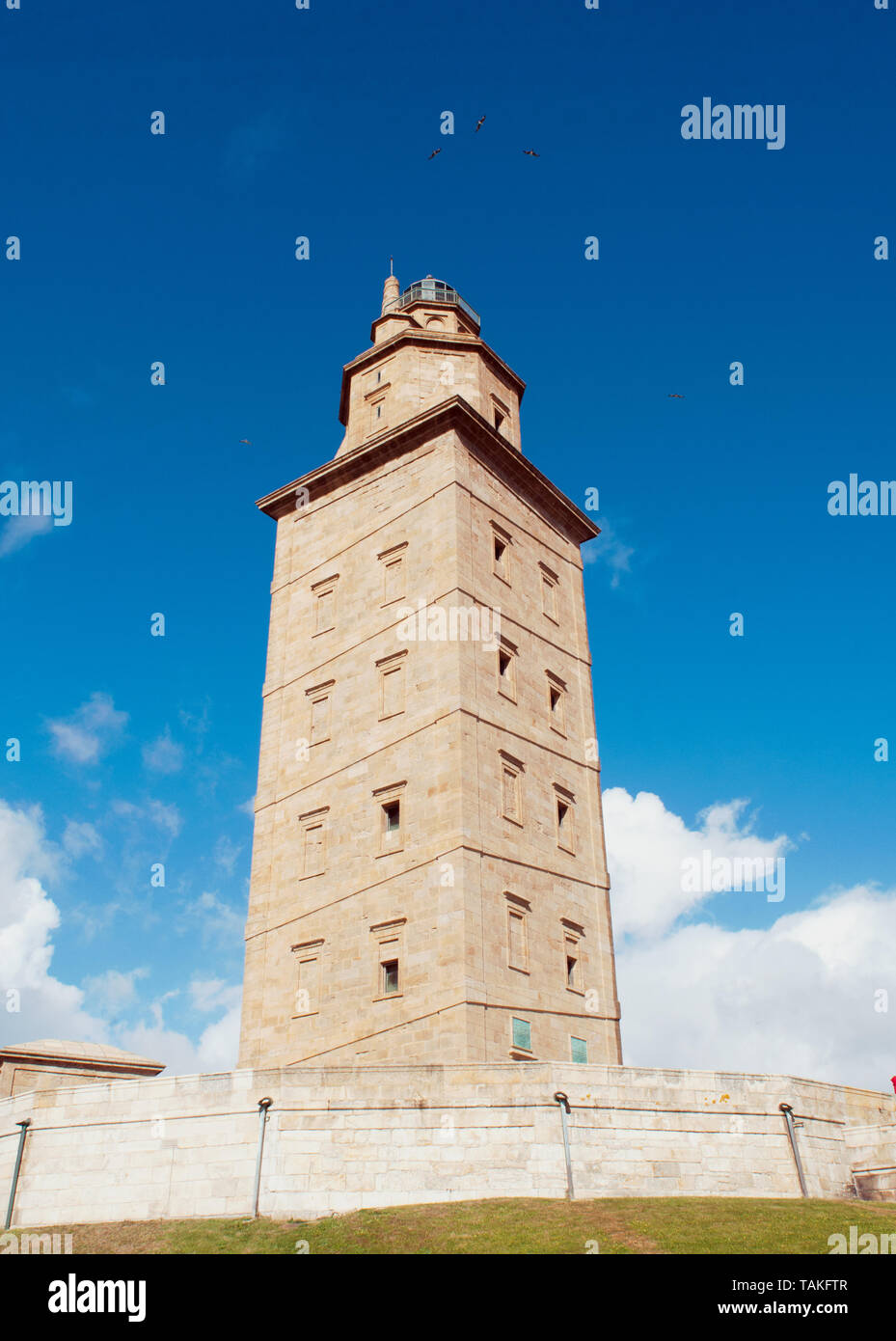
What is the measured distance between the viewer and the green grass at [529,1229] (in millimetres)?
18312

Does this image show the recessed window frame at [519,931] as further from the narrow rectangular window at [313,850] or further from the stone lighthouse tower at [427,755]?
the narrow rectangular window at [313,850]

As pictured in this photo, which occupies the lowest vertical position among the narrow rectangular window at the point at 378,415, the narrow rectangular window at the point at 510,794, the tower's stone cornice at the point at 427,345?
the narrow rectangular window at the point at 510,794

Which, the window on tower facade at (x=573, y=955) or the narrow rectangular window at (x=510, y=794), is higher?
the narrow rectangular window at (x=510, y=794)

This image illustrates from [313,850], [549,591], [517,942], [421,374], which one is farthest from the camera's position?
[421,374]

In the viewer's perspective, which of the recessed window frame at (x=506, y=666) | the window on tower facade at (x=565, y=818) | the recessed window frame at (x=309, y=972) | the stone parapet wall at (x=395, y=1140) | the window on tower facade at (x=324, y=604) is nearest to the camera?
the stone parapet wall at (x=395, y=1140)

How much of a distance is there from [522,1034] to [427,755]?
8.78 m

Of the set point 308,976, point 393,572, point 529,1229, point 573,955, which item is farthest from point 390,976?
point 393,572

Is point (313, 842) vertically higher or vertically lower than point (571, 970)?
higher

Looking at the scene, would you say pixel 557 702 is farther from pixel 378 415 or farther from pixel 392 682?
pixel 378 415

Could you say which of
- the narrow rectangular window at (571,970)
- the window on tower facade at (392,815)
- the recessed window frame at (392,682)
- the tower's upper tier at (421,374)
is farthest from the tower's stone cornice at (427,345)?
the narrow rectangular window at (571,970)

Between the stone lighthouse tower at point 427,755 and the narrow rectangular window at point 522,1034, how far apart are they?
99 mm

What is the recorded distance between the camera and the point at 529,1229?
1925cm
